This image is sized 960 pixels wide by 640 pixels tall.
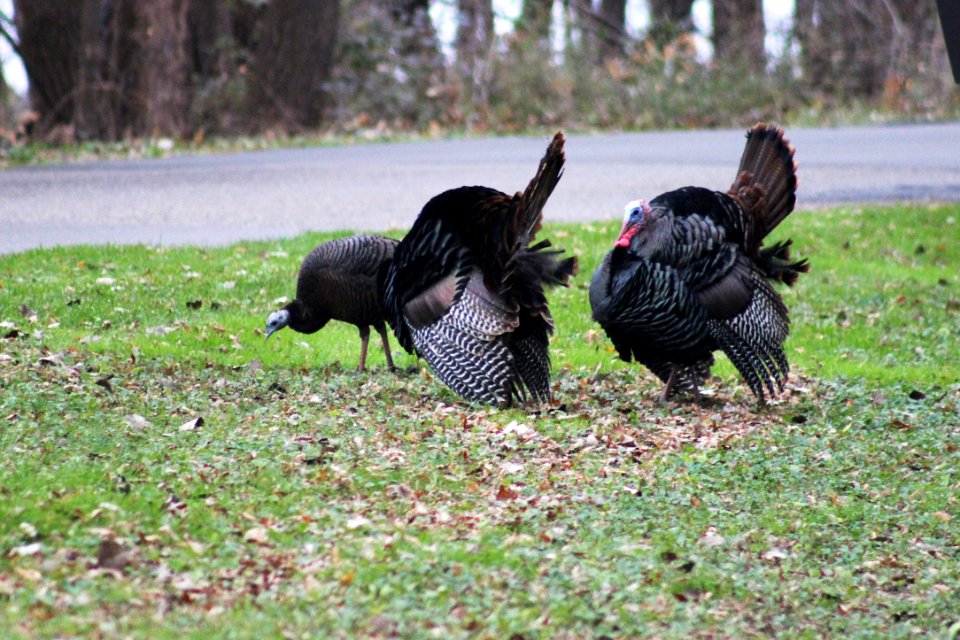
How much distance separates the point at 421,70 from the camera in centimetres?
2375

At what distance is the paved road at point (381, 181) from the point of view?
465 inches

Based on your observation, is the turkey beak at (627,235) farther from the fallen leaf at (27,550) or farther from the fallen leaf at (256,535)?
the fallen leaf at (27,550)

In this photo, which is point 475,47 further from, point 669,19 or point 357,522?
point 357,522


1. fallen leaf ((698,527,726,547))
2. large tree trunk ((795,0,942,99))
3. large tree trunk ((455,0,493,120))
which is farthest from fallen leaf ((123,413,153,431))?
large tree trunk ((795,0,942,99))

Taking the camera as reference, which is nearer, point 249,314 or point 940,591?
point 940,591

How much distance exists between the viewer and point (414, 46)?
80.8 feet

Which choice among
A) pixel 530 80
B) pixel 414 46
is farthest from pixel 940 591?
pixel 414 46

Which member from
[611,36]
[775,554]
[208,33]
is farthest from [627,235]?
[611,36]

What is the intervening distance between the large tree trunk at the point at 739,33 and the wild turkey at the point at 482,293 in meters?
16.7

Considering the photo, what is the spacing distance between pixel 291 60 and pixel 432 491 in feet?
53.3

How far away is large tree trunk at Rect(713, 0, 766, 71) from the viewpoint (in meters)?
23.2

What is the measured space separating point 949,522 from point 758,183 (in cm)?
249

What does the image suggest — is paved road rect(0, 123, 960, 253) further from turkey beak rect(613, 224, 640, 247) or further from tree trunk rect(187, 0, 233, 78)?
tree trunk rect(187, 0, 233, 78)

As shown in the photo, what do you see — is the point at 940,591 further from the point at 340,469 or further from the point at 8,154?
the point at 8,154
